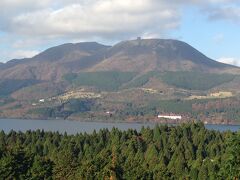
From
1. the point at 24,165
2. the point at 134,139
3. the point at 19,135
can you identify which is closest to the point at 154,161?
the point at 134,139

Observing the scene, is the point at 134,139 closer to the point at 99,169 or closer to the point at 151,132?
the point at 151,132

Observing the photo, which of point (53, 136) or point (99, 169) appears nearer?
point (99, 169)

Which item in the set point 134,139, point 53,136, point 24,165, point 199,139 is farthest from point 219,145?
point 24,165

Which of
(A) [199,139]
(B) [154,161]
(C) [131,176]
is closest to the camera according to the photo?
(C) [131,176]

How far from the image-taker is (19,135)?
8831 cm

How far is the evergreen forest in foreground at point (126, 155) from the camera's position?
147 ft

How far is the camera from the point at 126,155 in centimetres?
6750

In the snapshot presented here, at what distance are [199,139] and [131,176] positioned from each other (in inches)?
1515

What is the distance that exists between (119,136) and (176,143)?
9272 mm

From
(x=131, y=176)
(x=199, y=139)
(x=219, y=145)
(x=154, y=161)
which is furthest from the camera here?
(x=199, y=139)

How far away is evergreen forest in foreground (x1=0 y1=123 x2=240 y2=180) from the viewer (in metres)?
44.9

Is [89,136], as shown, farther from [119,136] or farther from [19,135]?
[19,135]

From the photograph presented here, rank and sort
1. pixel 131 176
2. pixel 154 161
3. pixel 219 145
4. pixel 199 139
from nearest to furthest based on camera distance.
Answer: pixel 131 176 < pixel 154 161 < pixel 219 145 < pixel 199 139

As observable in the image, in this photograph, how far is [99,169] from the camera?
4747cm
